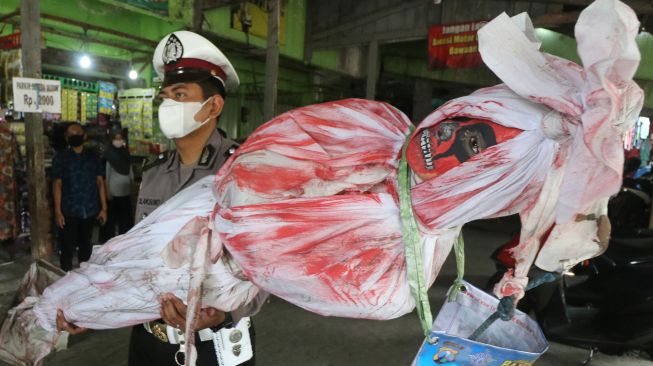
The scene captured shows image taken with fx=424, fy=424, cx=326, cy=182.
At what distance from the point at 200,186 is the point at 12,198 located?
4.54 meters

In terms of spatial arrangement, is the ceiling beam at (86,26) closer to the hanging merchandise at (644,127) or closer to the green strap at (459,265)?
the green strap at (459,265)

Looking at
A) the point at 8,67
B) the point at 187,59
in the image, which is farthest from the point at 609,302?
the point at 8,67

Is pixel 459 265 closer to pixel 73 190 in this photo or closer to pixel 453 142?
pixel 453 142

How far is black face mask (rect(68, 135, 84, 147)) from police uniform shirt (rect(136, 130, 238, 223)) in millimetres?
3004

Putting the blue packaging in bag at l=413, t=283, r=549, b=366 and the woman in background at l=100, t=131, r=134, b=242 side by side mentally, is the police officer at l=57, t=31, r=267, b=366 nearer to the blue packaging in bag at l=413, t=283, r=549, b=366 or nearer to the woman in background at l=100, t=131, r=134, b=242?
the blue packaging in bag at l=413, t=283, r=549, b=366

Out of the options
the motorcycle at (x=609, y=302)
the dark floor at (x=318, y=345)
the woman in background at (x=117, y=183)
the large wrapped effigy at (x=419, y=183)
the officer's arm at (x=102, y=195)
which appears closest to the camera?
the large wrapped effigy at (x=419, y=183)

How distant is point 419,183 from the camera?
77cm

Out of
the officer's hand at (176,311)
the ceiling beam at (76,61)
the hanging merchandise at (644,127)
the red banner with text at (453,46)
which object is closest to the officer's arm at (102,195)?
the officer's hand at (176,311)

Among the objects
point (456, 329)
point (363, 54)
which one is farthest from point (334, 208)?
point (363, 54)

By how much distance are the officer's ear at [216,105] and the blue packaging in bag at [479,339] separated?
0.96 metres

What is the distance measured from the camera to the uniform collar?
1442 millimetres

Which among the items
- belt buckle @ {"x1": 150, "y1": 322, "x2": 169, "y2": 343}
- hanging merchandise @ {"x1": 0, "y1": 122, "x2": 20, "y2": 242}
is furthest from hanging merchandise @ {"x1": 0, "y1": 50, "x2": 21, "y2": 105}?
belt buckle @ {"x1": 150, "y1": 322, "x2": 169, "y2": 343}

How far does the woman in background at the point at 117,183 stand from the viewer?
487cm

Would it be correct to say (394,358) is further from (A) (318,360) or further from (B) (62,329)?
(B) (62,329)
